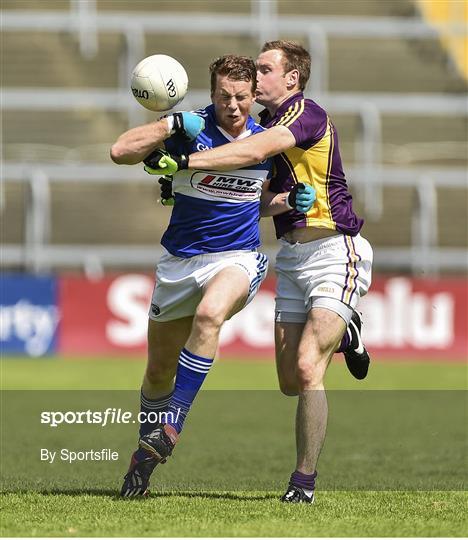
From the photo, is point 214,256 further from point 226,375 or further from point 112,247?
point 112,247

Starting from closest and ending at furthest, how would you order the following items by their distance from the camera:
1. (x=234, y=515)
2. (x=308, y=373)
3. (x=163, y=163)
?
(x=234, y=515), (x=163, y=163), (x=308, y=373)

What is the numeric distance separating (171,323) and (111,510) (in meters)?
1.21

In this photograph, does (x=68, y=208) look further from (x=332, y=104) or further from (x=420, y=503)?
(x=420, y=503)

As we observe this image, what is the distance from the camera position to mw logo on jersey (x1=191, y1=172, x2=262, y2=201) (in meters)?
6.75

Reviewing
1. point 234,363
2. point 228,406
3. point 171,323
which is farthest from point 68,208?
point 171,323

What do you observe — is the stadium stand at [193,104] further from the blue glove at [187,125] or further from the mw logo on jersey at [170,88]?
the blue glove at [187,125]

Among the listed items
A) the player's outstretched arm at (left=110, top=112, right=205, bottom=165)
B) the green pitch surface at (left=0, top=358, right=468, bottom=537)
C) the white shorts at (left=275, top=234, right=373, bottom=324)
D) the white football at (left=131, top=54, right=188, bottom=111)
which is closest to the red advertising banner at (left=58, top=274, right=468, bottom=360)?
the green pitch surface at (left=0, top=358, right=468, bottom=537)

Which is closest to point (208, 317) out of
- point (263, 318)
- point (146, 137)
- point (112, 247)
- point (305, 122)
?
point (146, 137)

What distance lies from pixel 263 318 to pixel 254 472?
9.38m

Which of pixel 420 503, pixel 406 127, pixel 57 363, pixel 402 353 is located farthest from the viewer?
pixel 406 127

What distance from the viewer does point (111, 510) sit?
242 inches

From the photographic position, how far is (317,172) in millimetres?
6953

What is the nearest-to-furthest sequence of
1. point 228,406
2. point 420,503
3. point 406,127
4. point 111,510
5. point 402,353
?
1. point 111,510
2. point 420,503
3. point 228,406
4. point 402,353
5. point 406,127

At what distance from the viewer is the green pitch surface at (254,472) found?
5770 millimetres
